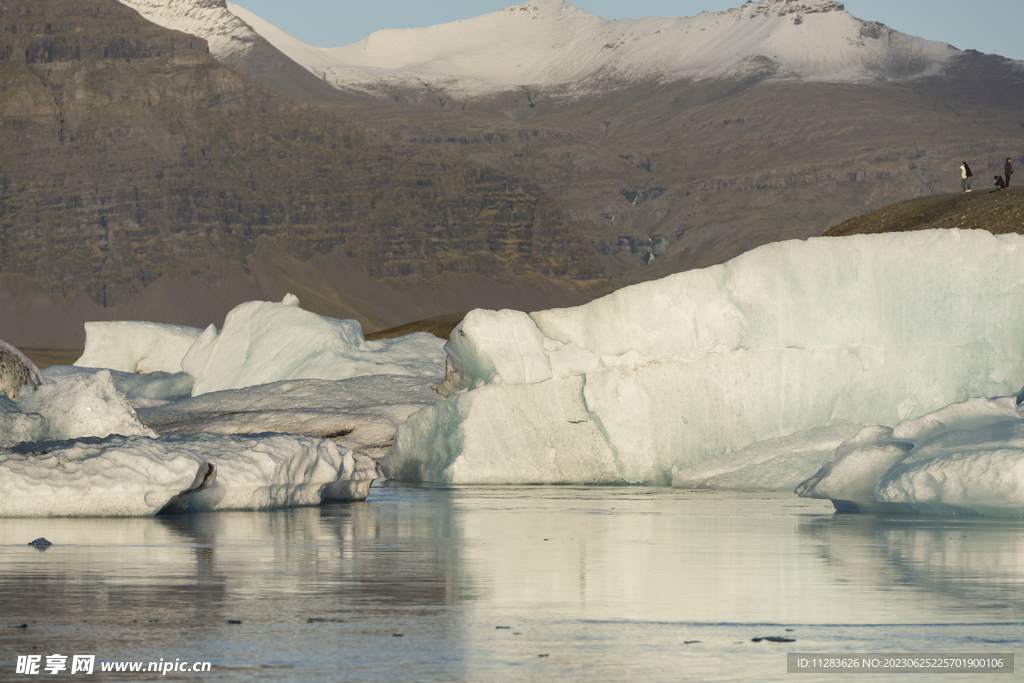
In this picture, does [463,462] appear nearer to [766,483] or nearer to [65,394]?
[766,483]

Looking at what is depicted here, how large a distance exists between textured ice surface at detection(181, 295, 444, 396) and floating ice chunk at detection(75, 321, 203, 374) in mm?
7928

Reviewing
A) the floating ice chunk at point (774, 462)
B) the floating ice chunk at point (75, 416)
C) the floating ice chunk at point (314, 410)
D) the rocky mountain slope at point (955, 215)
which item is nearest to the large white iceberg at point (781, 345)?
the floating ice chunk at point (774, 462)

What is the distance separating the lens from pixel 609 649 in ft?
20.5

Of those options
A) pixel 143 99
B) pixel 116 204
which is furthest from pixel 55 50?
pixel 116 204

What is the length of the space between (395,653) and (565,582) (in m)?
2.77

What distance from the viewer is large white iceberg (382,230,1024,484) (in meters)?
20.5

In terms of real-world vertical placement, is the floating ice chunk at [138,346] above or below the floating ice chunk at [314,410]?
above

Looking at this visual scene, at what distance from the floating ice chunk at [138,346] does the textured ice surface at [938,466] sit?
104ft

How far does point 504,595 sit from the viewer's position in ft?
26.4

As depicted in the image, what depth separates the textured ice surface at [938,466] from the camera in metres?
13.3

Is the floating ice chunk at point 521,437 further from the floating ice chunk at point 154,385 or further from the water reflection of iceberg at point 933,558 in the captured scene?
the floating ice chunk at point 154,385

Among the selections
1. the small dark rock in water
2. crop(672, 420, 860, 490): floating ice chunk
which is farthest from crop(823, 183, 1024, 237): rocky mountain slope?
the small dark rock in water

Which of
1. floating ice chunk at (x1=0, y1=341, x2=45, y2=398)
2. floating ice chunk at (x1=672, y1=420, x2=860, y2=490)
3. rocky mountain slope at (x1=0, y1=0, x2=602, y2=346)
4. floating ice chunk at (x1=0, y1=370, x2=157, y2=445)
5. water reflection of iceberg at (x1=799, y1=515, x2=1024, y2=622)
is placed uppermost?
rocky mountain slope at (x1=0, y1=0, x2=602, y2=346)

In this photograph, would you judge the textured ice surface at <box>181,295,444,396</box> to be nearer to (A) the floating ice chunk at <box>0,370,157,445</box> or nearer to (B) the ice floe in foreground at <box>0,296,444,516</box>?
(B) the ice floe in foreground at <box>0,296,444,516</box>
